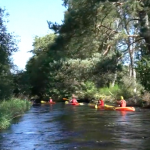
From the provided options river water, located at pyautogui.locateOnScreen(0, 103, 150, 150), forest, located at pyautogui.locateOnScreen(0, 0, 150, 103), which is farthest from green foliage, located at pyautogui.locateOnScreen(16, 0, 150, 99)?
river water, located at pyautogui.locateOnScreen(0, 103, 150, 150)

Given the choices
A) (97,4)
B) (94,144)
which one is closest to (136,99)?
(97,4)

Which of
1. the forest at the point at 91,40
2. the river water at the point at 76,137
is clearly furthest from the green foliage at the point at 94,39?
the river water at the point at 76,137

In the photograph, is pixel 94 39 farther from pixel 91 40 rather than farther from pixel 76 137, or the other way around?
pixel 76 137

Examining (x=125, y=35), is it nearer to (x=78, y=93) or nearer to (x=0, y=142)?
(x=0, y=142)

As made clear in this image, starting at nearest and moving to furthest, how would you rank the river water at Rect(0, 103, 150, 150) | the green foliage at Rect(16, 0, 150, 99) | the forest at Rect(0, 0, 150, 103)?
the river water at Rect(0, 103, 150, 150) < the forest at Rect(0, 0, 150, 103) < the green foliage at Rect(16, 0, 150, 99)

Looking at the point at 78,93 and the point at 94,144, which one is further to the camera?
the point at 78,93

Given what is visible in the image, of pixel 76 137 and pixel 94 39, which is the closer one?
pixel 76 137

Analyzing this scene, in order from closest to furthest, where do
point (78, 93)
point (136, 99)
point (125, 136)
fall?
point (125, 136) → point (136, 99) → point (78, 93)

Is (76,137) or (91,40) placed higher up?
(91,40)

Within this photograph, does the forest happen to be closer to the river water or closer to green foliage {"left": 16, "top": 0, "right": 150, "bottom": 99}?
green foliage {"left": 16, "top": 0, "right": 150, "bottom": 99}

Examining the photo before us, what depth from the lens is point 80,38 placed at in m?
23.7

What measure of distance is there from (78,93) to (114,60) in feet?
91.3

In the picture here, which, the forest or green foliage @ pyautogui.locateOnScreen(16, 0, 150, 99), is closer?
the forest

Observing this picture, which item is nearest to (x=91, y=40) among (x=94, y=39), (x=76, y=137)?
(x=94, y=39)
